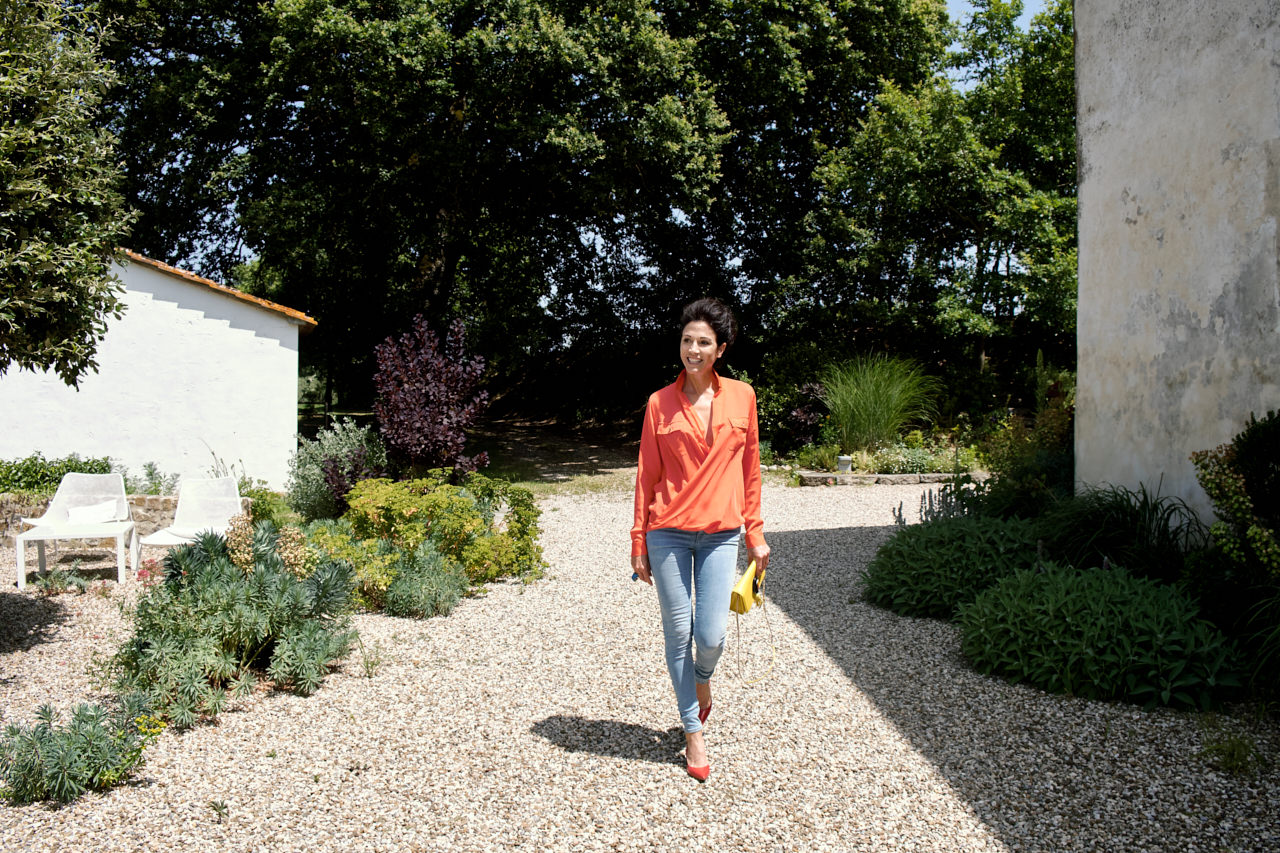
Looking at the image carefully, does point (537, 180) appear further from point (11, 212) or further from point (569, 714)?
point (569, 714)

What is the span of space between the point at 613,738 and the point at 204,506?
16.2 ft

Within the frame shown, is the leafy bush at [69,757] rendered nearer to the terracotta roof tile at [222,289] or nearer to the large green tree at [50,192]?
the large green tree at [50,192]

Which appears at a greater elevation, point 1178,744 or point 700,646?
point 700,646

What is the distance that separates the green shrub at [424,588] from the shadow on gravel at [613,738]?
6.42 feet

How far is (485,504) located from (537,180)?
892cm

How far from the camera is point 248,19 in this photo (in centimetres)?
1348

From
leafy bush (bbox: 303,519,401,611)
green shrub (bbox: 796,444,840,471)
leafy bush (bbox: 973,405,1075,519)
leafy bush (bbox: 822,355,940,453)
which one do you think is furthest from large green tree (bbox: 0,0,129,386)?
leafy bush (bbox: 822,355,940,453)

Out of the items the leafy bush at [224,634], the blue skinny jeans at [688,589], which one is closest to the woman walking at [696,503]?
the blue skinny jeans at [688,589]

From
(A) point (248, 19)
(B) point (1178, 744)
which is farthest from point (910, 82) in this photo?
(B) point (1178, 744)

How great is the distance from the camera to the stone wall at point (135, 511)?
7.91m

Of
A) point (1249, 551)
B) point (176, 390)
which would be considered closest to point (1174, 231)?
point (1249, 551)

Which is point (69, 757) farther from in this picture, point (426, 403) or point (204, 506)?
point (426, 403)

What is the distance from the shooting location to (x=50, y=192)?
167 inches

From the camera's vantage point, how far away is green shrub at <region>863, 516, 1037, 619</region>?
525 centimetres
